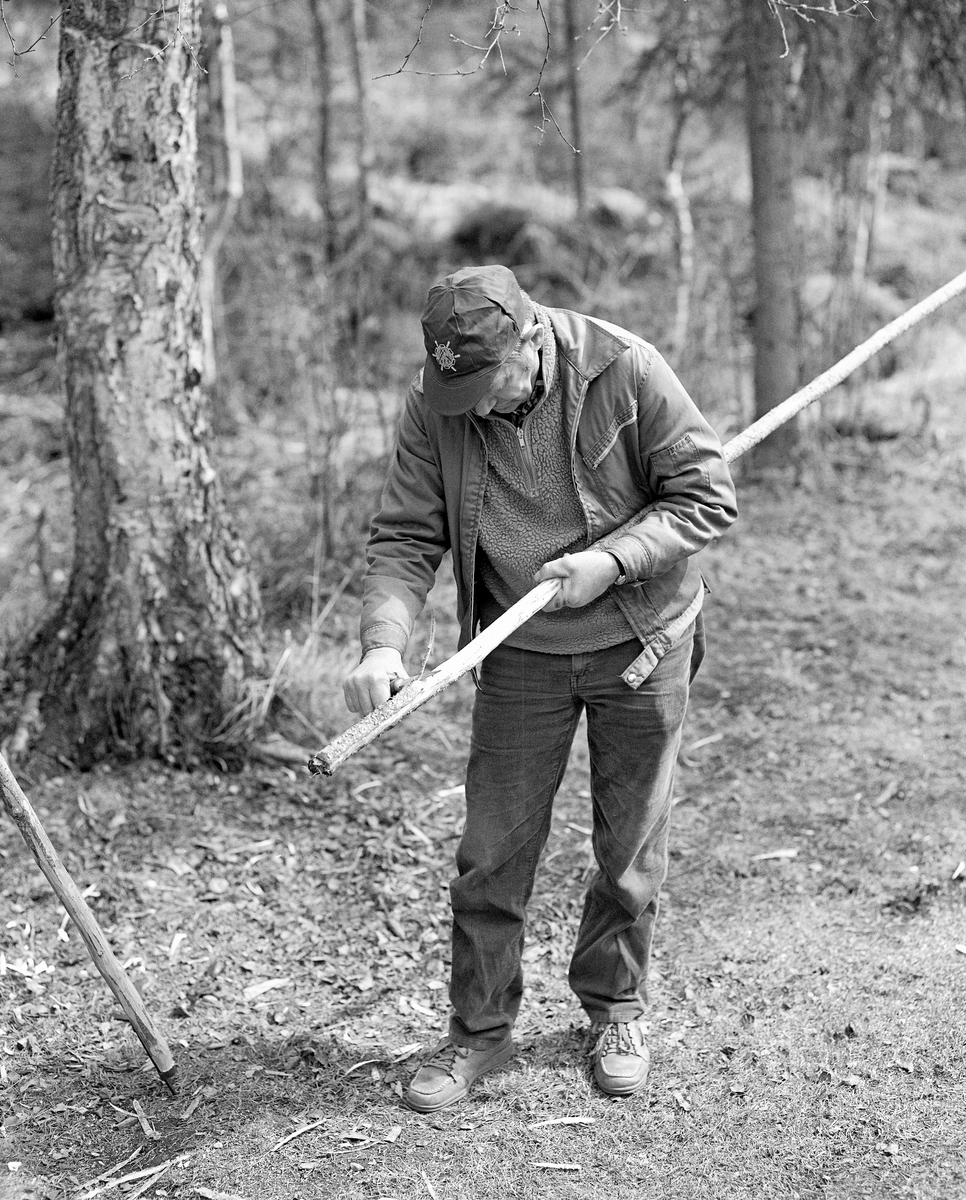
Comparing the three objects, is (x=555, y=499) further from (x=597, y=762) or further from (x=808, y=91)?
(x=808, y=91)

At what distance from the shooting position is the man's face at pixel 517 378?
2543 millimetres

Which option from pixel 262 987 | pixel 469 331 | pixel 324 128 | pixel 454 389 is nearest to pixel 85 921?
pixel 262 987

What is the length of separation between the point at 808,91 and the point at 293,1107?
696 centimetres

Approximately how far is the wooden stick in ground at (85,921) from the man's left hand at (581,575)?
1.33 meters

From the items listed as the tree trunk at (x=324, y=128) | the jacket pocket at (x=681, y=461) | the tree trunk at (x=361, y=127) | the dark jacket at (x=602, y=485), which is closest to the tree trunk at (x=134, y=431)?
the dark jacket at (x=602, y=485)

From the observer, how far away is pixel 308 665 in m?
5.00

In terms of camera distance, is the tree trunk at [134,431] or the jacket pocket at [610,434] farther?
the tree trunk at [134,431]

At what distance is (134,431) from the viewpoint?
167 inches

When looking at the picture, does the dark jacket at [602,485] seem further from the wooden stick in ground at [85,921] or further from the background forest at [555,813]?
the wooden stick in ground at [85,921]

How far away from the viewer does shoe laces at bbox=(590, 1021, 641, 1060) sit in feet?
10.6

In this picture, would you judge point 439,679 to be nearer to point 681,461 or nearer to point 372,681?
point 372,681

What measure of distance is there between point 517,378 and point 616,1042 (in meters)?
1.84

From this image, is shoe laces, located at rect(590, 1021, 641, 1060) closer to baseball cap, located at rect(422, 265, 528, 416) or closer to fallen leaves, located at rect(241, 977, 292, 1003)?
fallen leaves, located at rect(241, 977, 292, 1003)

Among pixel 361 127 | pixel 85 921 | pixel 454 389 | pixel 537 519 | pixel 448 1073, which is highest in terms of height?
pixel 361 127
